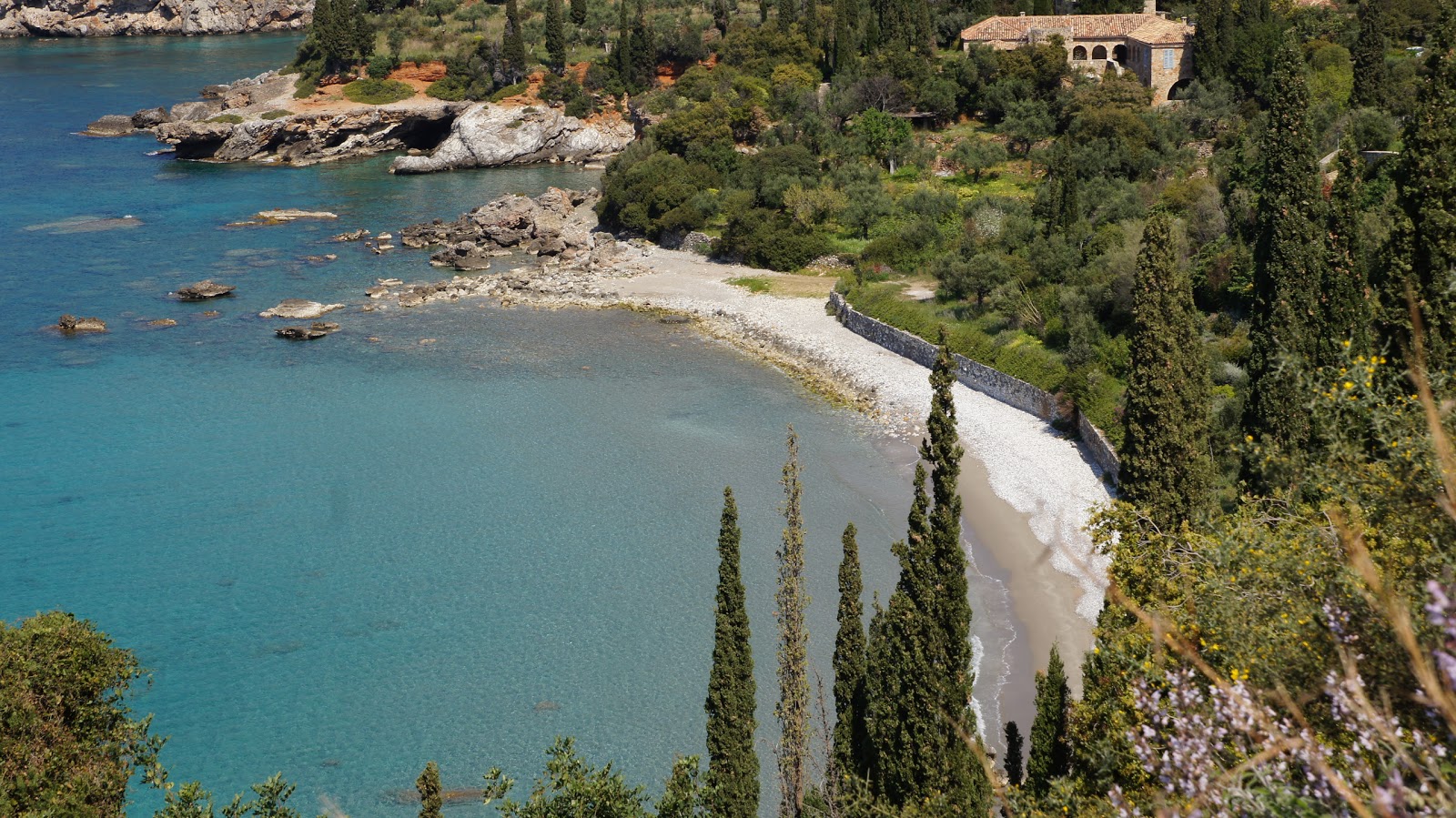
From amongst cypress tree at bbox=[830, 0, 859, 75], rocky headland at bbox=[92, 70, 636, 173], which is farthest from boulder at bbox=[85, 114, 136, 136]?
cypress tree at bbox=[830, 0, 859, 75]

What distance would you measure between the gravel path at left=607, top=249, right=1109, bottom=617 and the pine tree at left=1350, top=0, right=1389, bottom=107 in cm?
2420

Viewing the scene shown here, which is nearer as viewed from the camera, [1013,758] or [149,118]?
[1013,758]

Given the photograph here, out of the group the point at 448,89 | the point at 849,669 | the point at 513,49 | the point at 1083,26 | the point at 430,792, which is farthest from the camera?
the point at 448,89

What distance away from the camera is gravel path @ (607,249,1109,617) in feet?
108

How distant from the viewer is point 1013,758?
20531 millimetres

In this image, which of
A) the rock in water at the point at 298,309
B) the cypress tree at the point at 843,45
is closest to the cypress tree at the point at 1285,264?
the rock in water at the point at 298,309

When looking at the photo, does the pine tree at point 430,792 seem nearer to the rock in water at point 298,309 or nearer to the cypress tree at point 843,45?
the rock in water at point 298,309

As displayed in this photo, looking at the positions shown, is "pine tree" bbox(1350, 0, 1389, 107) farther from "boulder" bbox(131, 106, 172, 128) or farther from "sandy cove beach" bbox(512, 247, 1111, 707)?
"boulder" bbox(131, 106, 172, 128)

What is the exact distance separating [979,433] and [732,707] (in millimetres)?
→ 21363

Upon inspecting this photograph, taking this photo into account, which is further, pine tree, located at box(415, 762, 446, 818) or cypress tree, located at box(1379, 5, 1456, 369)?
cypress tree, located at box(1379, 5, 1456, 369)

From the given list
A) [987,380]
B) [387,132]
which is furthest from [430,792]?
[387,132]

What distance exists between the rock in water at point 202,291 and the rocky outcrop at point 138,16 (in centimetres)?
11488

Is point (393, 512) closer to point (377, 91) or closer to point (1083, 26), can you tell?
point (1083, 26)

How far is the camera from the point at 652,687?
91.7 feet
